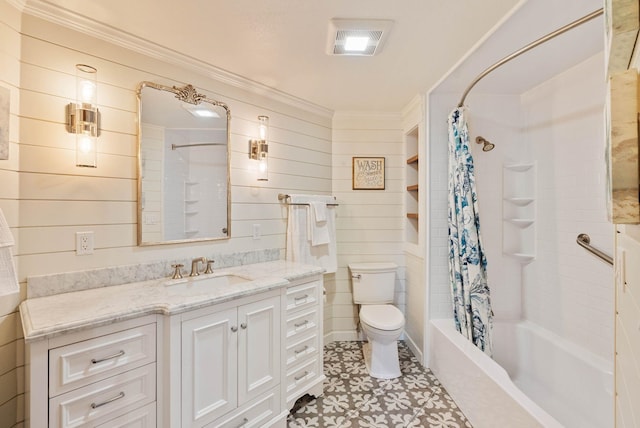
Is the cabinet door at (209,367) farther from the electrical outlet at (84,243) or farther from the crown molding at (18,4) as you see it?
the crown molding at (18,4)

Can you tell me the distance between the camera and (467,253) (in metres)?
2.15

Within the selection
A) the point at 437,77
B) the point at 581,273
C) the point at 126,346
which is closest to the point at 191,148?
the point at 126,346

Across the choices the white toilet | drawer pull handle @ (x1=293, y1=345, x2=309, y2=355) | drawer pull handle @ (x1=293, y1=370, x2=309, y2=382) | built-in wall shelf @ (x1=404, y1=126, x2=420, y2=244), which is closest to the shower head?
built-in wall shelf @ (x1=404, y1=126, x2=420, y2=244)

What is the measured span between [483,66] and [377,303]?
2091mm

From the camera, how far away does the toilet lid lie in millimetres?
2269

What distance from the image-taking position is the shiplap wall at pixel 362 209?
297 cm

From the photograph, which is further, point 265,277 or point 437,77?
point 437,77

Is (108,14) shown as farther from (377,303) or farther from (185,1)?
(377,303)

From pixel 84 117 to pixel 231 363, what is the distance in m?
1.48

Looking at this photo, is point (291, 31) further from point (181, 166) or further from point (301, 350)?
point (301, 350)

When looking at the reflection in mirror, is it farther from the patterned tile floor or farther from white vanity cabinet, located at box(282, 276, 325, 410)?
the patterned tile floor

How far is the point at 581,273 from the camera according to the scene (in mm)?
2021

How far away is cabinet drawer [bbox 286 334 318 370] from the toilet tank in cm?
80

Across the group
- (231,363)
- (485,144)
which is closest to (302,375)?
(231,363)
